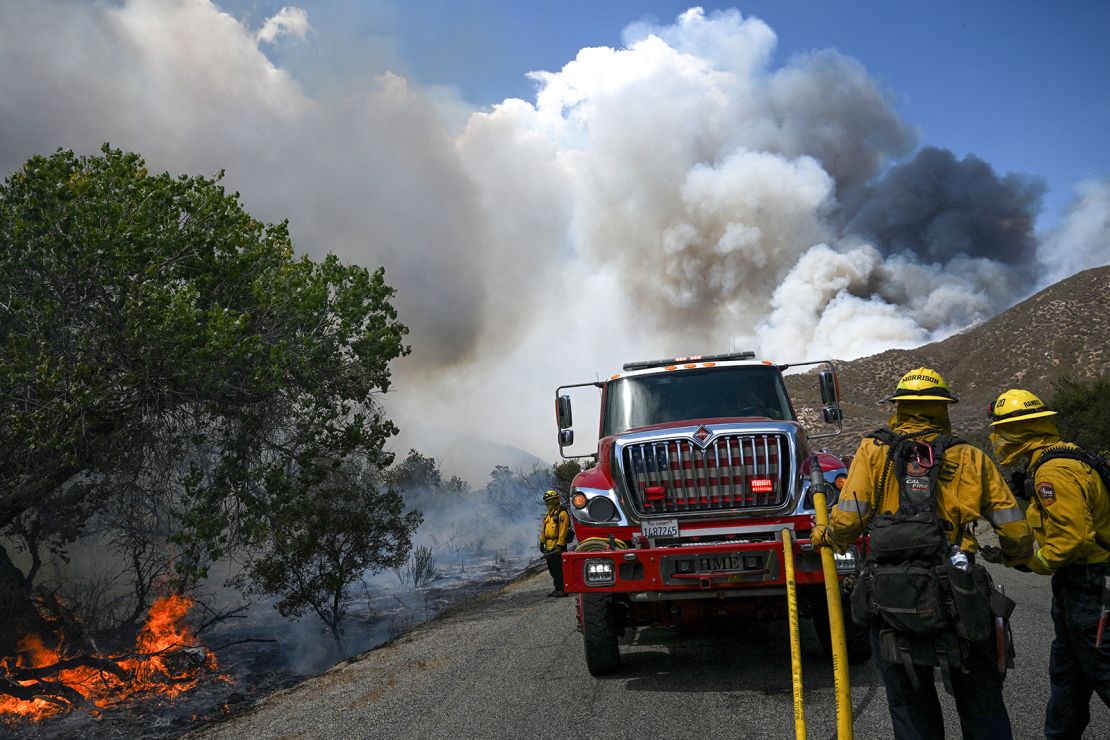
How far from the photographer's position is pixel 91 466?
12023mm

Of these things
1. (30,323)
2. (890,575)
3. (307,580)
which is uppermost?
(30,323)

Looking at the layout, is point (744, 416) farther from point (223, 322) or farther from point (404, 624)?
point (404, 624)

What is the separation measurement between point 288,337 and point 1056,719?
41.9 feet

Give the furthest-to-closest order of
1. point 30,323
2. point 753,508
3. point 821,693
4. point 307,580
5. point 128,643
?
1. point 307,580
2. point 128,643
3. point 30,323
4. point 753,508
5. point 821,693

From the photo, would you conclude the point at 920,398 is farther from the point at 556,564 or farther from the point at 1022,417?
the point at 556,564

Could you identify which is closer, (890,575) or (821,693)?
(890,575)

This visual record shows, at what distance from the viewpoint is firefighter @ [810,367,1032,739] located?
125 inches

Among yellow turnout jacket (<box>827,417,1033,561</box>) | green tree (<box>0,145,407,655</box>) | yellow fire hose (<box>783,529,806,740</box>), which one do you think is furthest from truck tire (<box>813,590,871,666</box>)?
green tree (<box>0,145,407,655</box>)

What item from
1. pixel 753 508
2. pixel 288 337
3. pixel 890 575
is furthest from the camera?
pixel 288 337

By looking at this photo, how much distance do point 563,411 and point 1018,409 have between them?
4720mm

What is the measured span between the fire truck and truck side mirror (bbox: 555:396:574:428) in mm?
1340

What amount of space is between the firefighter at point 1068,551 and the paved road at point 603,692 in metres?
0.85

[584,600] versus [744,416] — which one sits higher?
[744,416]

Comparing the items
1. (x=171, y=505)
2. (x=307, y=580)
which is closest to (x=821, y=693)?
(x=171, y=505)
